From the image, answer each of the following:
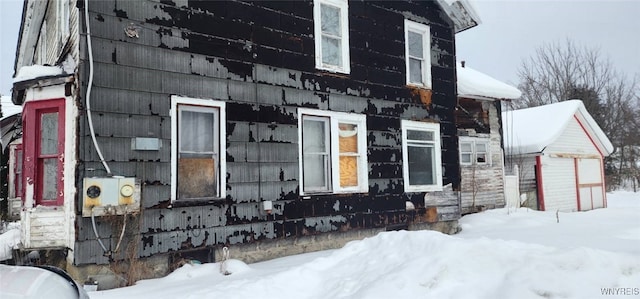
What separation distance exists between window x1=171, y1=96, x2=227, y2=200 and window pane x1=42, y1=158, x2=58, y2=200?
1.61 metres

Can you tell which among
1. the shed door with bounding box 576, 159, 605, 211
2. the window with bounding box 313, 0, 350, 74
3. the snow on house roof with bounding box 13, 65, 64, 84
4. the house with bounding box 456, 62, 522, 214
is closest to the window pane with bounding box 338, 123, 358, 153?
the window with bounding box 313, 0, 350, 74

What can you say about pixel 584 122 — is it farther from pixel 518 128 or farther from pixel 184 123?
pixel 184 123

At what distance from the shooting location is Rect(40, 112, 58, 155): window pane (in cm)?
616

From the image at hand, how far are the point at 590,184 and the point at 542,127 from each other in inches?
150

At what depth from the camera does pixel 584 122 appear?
738 inches

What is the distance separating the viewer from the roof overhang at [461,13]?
10.5 m

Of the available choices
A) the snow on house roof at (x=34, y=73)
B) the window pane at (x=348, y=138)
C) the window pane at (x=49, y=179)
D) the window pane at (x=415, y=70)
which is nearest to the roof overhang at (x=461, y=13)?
the window pane at (x=415, y=70)

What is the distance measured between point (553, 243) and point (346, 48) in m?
5.33

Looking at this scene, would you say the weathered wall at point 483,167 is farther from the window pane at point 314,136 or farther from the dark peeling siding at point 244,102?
the window pane at point 314,136

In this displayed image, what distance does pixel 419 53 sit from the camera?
10320 millimetres

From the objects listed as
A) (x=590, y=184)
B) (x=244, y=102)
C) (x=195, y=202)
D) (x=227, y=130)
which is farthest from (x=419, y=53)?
(x=590, y=184)

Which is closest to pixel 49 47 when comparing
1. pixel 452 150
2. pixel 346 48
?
pixel 346 48
